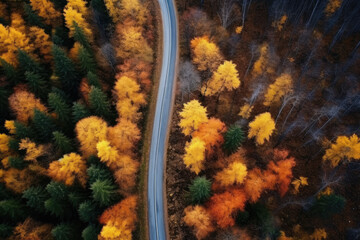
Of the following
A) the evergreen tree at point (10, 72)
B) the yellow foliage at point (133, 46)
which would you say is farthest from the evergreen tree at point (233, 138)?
the evergreen tree at point (10, 72)

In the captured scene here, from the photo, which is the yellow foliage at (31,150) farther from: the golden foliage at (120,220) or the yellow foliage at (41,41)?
the yellow foliage at (41,41)

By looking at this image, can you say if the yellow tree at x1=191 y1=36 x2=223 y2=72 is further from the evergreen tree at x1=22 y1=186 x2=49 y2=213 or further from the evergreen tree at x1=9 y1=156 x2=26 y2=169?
the evergreen tree at x1=9 y1=156 x2=26 y2=169

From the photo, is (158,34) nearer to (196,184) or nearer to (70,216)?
(196,184)

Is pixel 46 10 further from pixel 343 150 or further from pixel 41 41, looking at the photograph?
pixel 343 150

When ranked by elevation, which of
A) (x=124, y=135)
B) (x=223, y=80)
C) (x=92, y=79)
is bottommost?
(x=124, y=135)

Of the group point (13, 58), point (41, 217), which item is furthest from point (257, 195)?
point (13, 58)

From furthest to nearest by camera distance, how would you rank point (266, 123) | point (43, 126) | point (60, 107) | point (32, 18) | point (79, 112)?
point (32, 18)
point (60, 107)
point (266, 123)
point (79, 112)
point (43, 126)

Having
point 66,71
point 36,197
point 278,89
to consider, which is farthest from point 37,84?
point 278,89
